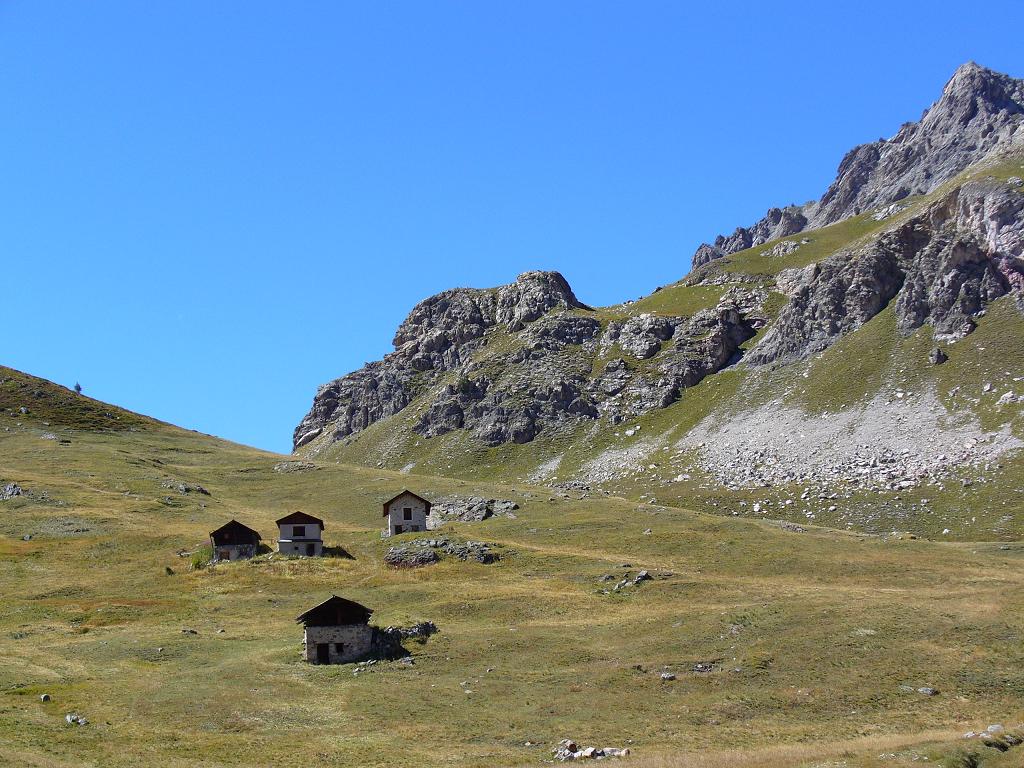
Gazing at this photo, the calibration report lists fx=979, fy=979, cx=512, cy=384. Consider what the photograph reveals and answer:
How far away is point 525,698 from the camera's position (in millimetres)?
51281

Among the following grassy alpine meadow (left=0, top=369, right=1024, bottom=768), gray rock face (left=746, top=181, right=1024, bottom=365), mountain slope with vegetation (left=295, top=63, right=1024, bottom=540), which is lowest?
grassy alpine meadow (left=0, top=369, right=1024, bottom=768)

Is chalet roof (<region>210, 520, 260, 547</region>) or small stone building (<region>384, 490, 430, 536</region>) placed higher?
small stone building (<region>384, 490, 430, 536</region>)

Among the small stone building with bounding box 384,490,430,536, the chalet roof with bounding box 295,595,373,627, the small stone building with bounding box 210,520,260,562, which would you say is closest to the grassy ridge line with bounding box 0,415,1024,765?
the chalet roof with bounding box 295,595,373,627

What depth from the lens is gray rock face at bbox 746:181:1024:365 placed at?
522 ft

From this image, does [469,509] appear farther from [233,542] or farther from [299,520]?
[233,542]

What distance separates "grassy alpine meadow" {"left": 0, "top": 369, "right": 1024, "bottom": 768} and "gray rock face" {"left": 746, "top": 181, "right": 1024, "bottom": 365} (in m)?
79.2

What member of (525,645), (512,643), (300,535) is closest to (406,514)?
(300,535)

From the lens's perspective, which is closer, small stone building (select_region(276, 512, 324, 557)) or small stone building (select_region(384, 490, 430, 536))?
small stone building (select_region(276, 512, 324, 557))

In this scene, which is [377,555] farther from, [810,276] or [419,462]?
[810,276]

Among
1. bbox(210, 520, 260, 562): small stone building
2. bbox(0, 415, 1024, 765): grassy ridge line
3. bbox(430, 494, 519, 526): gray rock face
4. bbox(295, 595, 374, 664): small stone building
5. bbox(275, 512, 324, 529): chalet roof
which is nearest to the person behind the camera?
bbox(0, 415, 1024, 765): grassy ridge line

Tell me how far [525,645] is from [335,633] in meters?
11.9

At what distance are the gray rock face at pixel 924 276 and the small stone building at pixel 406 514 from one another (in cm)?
9511

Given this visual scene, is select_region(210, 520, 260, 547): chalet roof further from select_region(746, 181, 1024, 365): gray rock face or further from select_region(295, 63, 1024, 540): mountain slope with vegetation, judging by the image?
select_region(746, 181, 1024, 365): gray rock face

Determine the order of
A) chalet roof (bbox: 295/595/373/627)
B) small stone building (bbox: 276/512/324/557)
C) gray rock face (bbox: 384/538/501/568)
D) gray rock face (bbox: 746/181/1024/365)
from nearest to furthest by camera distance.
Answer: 1. chalet roof (bbox: 295/595/373/627)
2. gray rock face (bbox: 384/538/501/568)
3. small stone building (bbox: 276/512/324/557)
4. gray rock face (bbox: 746/181/1024/365)
